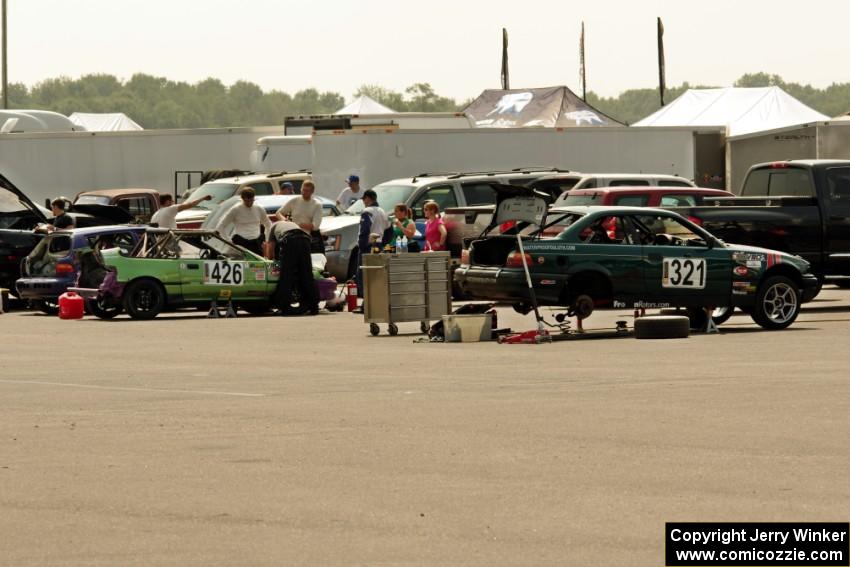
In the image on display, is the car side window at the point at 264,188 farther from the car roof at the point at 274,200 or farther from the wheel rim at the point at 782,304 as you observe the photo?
the wheel rim at the point at 782,304

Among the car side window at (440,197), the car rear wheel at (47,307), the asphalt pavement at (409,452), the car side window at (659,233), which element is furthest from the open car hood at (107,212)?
the asphalt pavement at (409,452)

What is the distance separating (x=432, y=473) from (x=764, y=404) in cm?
372

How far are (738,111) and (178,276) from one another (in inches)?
1250

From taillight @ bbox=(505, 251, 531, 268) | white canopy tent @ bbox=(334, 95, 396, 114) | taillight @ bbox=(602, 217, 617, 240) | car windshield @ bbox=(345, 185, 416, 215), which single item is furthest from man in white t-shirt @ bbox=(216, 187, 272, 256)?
white canopy tent @ bbox=(334, 95, 396, 114)

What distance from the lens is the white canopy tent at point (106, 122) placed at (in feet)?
230

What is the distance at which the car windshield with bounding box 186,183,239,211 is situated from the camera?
33.3 metres

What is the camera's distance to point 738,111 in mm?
51531

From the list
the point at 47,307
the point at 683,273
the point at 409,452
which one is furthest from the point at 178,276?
the point at 409,452

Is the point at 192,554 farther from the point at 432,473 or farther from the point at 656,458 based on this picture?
the point at 656,458

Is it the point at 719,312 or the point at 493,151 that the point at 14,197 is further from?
the point at 719,312

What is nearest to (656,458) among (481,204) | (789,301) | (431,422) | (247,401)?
(431,422)

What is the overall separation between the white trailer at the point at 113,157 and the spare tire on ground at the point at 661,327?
2433 cm

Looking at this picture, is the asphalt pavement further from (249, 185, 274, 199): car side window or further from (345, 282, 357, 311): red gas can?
(249, 185, 274, 199): car side window

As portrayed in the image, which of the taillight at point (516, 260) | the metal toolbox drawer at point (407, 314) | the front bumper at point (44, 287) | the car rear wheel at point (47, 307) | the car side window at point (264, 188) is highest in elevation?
the car side window at point (264, 188)
